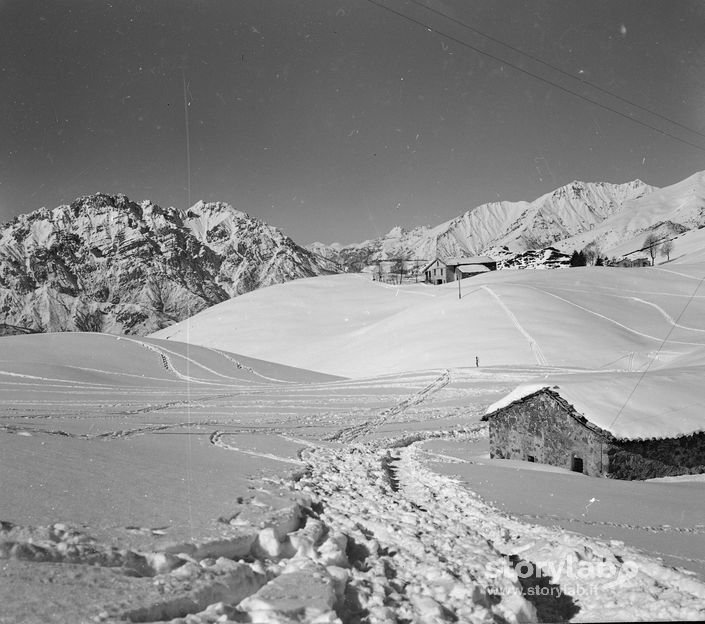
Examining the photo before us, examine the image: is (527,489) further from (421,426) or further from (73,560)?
(421,426)

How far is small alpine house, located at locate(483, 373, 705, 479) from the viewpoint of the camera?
18.6 m

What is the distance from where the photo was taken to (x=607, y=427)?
1853cm

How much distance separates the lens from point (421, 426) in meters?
28.0

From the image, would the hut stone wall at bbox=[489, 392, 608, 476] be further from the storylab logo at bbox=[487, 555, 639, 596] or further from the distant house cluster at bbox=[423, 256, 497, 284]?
the distant house cluster at bbox=[423, 256, 497, 284]

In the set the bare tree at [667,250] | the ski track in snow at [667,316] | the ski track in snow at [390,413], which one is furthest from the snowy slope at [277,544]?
the bare tree at [667,250]

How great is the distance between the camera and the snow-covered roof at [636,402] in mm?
18969

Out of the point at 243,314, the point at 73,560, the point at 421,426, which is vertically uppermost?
the point at 243,314

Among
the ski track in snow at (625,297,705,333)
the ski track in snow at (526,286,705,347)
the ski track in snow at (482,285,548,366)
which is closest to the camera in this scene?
the ski track in snow at (482,285,548,366)

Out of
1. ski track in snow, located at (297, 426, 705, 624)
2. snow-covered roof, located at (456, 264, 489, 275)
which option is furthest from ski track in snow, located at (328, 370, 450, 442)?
snow-covered roof, located at (456, 264, 489, 275)

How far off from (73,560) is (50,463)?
4851mm

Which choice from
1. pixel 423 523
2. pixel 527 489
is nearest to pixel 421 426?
pixel 527 489

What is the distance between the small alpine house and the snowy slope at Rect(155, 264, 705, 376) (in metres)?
29.9

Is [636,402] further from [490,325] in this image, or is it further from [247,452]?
[490,325]

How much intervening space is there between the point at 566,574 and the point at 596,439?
12.4 m
